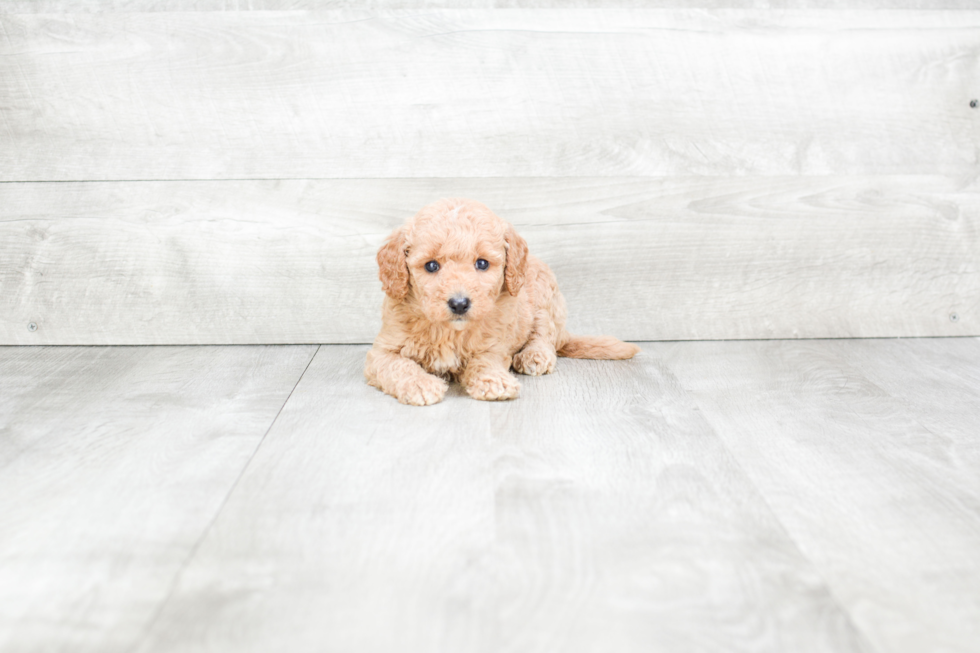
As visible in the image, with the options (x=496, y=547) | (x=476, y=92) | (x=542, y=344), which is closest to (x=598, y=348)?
(x=542, y=344)

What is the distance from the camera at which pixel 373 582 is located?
1.15 meters

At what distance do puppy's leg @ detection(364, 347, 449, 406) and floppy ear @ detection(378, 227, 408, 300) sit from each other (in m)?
0.19

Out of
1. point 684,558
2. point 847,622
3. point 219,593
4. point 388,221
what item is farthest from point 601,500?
point 388,221

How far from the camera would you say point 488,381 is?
1936 mm

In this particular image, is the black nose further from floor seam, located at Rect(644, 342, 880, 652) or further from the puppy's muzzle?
floor seam, located at Rect(644, 342, 880, 652)

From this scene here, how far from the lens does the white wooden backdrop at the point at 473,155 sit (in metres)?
2.38

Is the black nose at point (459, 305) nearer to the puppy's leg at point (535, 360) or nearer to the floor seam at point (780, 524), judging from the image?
the puppy's leg at point (535, 360)

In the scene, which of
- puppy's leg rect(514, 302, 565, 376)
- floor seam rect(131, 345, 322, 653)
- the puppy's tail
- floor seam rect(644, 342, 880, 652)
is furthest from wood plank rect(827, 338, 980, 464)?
floor seam rect(131, 345, 322, 653)

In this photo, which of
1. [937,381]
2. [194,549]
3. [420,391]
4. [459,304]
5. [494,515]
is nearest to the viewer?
[194,549]

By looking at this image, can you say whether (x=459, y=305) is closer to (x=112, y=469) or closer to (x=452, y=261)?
(x=452, y=261)

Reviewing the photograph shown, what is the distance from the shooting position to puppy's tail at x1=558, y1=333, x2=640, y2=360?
7.59 feet

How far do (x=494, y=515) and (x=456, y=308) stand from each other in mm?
598

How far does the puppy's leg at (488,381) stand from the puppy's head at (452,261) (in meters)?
0.15

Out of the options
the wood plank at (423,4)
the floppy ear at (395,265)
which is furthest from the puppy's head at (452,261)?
the wood plank at (423,4)
